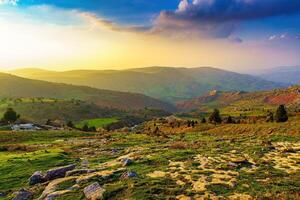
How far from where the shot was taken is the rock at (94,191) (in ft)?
83.5

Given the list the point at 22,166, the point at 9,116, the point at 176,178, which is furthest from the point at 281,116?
the point at 9,116

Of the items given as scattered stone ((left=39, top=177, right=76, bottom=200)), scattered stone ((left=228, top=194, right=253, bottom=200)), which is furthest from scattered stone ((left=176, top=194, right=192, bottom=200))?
scattered stone ((left=39, top=177, right=76, bottom=200))

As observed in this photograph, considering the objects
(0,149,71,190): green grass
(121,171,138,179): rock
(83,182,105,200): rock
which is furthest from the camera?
(0,149,71,190): green grass

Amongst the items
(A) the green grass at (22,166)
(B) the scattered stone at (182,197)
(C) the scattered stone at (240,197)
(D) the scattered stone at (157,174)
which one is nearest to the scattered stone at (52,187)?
(A) the green grass at (22,166)

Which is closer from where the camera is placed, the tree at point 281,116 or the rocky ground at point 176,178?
the rocky ground at point 176,178

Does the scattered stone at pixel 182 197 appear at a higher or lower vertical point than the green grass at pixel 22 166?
higher

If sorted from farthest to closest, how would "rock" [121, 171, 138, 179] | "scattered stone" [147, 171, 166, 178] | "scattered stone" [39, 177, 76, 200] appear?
"scattered stone" [147, 171, 166, 178]
"rock" [121, 171, 138, 179]
"scattered stone" [39, 177, 76, 200]

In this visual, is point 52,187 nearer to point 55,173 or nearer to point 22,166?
point 55,173

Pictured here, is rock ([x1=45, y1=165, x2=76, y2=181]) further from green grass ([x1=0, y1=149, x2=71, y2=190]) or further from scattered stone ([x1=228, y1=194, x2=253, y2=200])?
scattered stone ([x1=228, y1=194, x2=253, y2=200])

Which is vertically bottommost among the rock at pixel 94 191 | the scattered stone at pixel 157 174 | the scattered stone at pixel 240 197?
the rock at pixel 94 191

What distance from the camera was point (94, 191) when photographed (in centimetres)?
2647

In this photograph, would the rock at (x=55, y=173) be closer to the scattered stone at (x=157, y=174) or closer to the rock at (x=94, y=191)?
the rock at (x=94, y=191)

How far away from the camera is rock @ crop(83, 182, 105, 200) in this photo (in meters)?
25.5

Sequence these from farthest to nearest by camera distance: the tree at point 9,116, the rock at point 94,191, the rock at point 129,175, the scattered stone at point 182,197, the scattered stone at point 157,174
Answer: the tree at point 9,116 < the scattered stone at point 157,174 < the rock at point 129,175 < the rock at point 94,191 < the scattered stone at point 182,197
